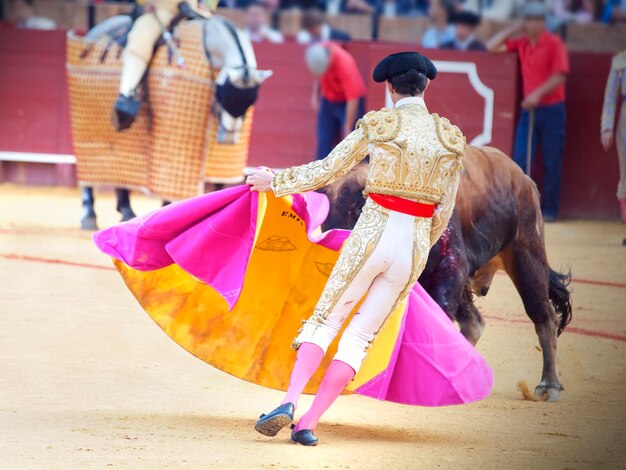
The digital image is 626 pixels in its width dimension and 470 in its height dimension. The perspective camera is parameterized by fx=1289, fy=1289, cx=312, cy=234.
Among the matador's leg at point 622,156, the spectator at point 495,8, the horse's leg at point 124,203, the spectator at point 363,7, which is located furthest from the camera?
the spectator at point 363,7

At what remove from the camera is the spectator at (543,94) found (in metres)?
9.52

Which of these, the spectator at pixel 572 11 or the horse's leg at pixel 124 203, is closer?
the horse's leg at pixel 124 203

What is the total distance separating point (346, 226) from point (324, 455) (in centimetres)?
117

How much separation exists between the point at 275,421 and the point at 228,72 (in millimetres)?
4570

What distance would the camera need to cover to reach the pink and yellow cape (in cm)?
372

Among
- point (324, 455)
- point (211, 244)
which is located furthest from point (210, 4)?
point (324, 455)

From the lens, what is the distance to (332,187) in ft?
14.4

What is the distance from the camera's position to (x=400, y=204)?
345 cm

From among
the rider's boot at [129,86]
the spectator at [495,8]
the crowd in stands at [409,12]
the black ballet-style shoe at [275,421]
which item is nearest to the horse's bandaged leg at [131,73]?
the rider's boot at [129,86]

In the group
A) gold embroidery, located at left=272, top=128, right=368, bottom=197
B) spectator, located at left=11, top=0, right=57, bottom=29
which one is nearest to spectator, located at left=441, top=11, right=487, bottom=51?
spectator, located at left=11, top=0, right=57, bottom=29

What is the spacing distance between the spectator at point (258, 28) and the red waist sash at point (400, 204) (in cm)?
729

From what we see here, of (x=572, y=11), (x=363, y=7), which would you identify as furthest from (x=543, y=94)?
(x=363, y=7)

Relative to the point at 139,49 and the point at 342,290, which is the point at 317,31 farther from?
the point at 342,290

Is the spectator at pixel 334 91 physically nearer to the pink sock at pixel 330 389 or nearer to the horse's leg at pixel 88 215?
the horse's leg at pixel 88 215
